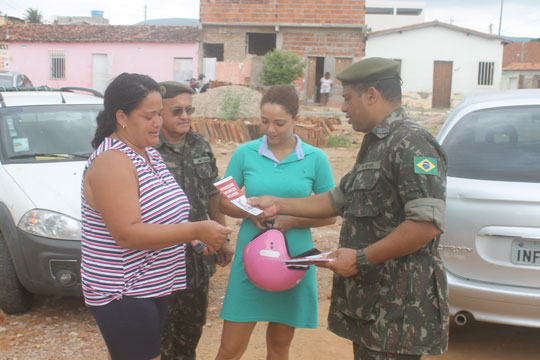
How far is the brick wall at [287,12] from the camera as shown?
93.2ft

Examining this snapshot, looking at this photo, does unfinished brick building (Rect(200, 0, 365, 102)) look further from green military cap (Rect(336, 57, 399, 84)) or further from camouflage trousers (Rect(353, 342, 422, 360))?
camouflage trousers (Rect(353, 342, 422, 360))

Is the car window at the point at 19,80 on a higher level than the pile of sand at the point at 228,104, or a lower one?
higher

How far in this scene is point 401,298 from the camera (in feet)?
7.79

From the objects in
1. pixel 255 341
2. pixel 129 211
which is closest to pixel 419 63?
pixel 255 341

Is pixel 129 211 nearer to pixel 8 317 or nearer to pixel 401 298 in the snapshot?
pixel 401 298

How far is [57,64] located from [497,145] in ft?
102

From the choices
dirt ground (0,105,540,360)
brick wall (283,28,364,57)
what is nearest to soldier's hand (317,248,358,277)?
dirt ground (0,105,540,360)

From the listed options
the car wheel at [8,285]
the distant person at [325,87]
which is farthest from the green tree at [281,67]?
the car wheel at [8,285]

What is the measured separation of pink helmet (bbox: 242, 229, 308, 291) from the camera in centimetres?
281

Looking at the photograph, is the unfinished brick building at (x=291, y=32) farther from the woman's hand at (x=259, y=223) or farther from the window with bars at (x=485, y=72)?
the woman's hand at (x=259, y=223)

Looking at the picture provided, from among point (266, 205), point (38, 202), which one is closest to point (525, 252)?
point (266, 205)

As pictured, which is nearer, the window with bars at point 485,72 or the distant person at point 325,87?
the distant person at point 325,87

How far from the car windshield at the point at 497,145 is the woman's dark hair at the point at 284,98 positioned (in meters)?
1.34

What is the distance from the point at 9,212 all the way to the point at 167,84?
6.65ft
